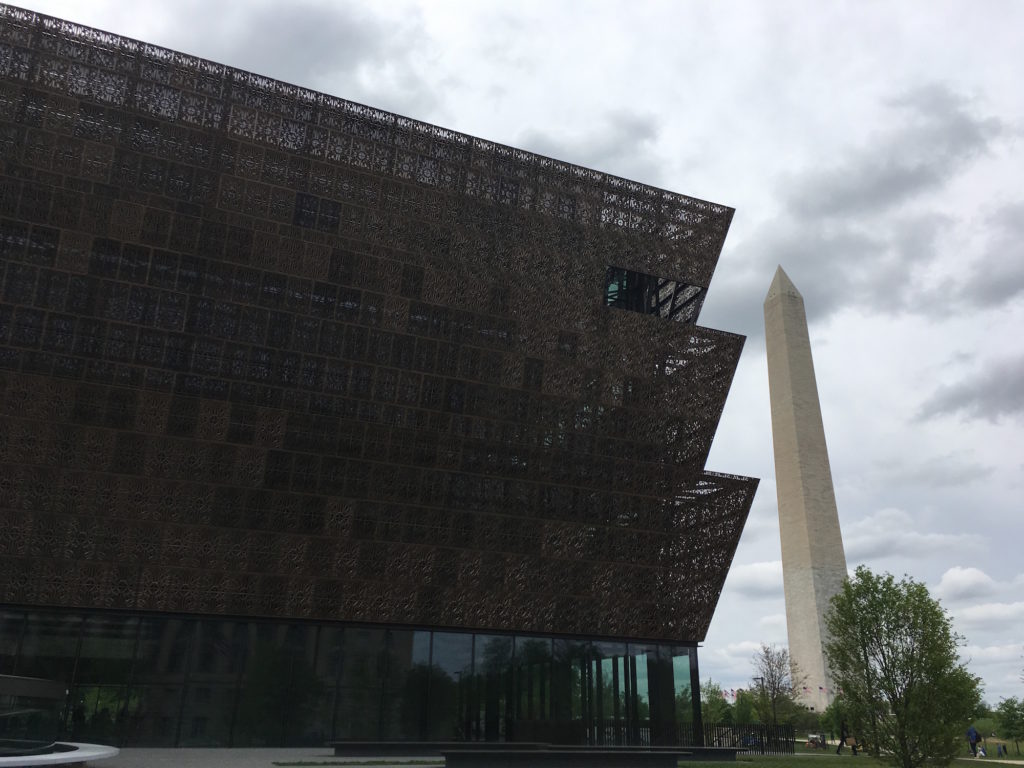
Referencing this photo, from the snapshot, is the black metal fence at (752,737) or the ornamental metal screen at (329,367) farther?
the black metal fence at (752,737)

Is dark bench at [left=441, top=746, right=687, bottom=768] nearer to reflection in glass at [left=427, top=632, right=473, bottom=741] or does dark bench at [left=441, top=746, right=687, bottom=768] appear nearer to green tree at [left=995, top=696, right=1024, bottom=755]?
reflection in glass at [left=427, top=632, right=473, bottom=741]

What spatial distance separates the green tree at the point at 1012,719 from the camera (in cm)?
3904

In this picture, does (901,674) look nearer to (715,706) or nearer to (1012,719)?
(1012,719)

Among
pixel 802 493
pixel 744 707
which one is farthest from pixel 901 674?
pixel 744 707

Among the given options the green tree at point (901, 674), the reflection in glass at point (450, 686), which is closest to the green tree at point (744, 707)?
the reflection in glass at point (450, 686)

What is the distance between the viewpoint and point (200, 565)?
78.1 feet

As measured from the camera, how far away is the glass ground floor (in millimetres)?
23094

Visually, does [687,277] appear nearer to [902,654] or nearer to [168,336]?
[902,654]

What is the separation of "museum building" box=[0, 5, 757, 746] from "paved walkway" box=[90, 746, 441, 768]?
1377 mm

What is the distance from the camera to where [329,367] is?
2525cm

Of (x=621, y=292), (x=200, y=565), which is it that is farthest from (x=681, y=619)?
(x=200, y=565)

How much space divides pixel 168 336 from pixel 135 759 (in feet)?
37.2

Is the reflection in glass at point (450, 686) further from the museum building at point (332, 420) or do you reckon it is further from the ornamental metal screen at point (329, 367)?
the ornamental metal screen at point (329, 367)

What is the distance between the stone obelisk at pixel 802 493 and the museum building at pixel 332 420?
49.6ft
